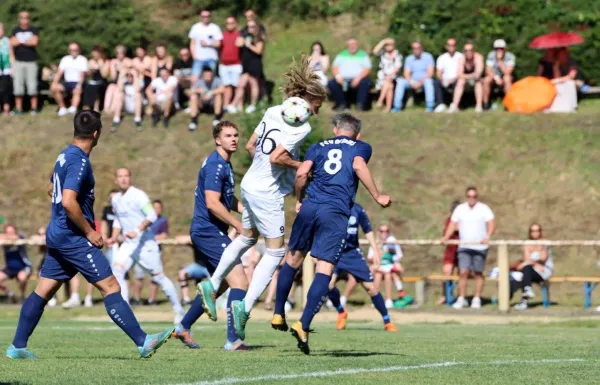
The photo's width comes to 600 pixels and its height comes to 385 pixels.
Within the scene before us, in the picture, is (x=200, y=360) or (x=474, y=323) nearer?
(x=200, y=360)

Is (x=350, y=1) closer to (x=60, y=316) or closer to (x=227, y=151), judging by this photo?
(x=60, y=316)

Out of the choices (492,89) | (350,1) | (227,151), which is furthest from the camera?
(350,1)

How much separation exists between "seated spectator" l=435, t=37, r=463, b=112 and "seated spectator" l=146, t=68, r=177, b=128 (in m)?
5.43

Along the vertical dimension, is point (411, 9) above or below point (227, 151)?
above

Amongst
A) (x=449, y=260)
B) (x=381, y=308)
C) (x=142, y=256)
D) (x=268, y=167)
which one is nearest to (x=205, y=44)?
(x=449, y=260)

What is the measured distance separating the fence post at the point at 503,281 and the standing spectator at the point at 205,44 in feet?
28.0

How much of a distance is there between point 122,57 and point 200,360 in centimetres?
1808

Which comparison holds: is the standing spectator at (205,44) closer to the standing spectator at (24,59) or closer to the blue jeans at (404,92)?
the standing spectator at (24,59)

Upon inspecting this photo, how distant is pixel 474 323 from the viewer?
64.2ft

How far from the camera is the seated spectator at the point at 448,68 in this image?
86.4 ft

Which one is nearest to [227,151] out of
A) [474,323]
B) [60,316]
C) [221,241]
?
[221,241]

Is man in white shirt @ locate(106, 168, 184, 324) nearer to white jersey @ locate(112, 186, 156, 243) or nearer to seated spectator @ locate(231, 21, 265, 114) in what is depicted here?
white jersey @ locate(112, 186, 156, 243)

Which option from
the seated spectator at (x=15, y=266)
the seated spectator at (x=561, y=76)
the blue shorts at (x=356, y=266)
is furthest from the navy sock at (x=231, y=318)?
the seated spectator at (x=561, y=76)

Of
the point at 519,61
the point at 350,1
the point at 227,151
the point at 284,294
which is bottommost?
the point at 284,294
